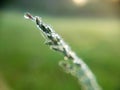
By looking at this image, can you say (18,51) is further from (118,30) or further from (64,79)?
(118,30)

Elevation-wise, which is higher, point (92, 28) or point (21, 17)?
point (92, 28)

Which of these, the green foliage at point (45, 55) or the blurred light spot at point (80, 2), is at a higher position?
the blurred light spot at point (80, 2)

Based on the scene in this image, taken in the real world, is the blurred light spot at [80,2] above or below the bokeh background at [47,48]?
above

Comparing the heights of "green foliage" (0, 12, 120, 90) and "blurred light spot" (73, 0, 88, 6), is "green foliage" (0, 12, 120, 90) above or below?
below

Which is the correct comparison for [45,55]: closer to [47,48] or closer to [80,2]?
[47,48]

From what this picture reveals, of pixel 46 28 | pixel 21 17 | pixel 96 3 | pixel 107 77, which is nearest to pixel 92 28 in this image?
pixel 96 3

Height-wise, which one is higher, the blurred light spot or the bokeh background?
the blurred light spot
